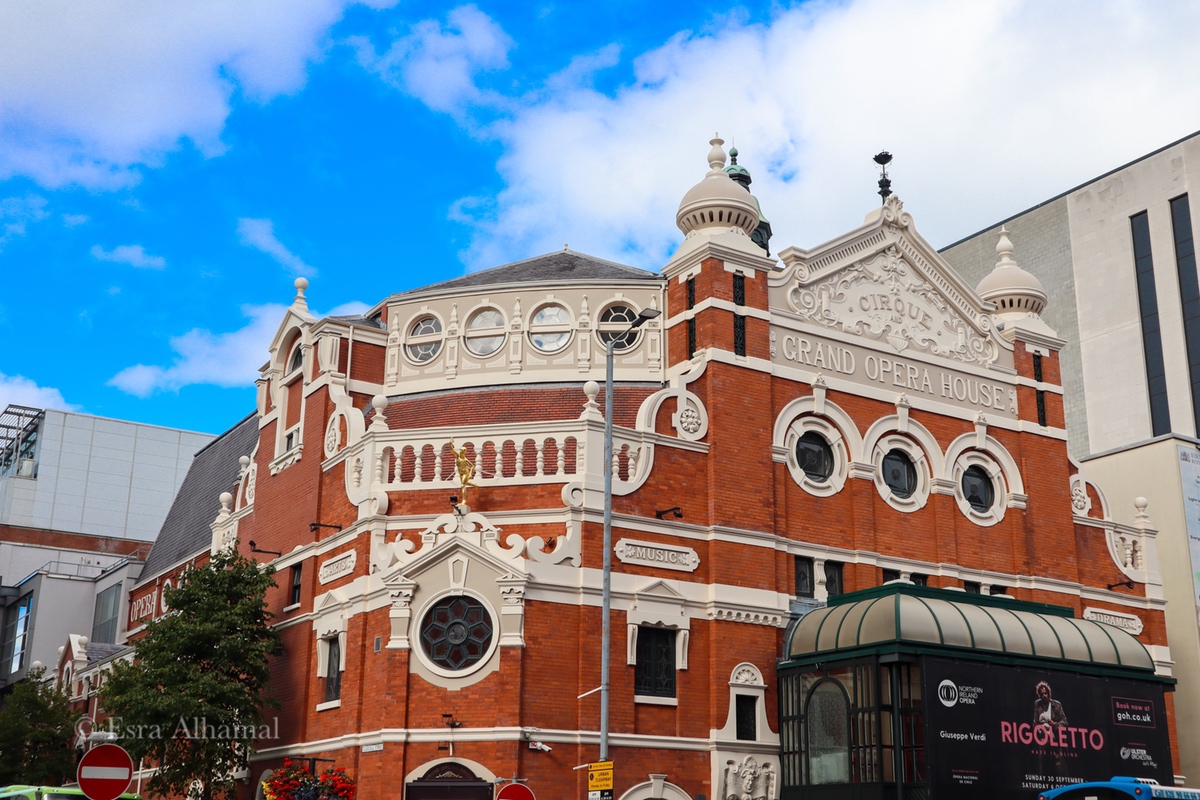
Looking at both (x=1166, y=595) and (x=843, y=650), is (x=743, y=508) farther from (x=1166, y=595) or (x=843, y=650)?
(x=1166, y=595)

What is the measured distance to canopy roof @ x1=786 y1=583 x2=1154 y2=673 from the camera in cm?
2945

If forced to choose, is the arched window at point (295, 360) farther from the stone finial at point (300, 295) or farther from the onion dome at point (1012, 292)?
the onion dome at point (1012, 292)

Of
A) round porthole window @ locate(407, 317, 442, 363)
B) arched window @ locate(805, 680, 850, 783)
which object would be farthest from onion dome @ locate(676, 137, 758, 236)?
arched window @ locate(805, 680, 850, 783)

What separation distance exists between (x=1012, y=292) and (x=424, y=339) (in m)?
18.7

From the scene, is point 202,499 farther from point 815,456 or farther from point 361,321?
point 815,456

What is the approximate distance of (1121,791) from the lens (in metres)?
26.1

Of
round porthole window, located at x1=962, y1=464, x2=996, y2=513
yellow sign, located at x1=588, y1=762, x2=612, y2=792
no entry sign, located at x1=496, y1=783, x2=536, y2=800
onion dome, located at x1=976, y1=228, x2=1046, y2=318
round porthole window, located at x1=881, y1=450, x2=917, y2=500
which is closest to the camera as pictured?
no entry sign, located at x1=496, y1=783, x2=536, y2=800

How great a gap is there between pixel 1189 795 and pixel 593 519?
45.9 ft

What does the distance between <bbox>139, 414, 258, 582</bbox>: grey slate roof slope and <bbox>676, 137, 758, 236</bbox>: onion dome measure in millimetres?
20727

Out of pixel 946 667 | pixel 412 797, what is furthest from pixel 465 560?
pixel 946 667

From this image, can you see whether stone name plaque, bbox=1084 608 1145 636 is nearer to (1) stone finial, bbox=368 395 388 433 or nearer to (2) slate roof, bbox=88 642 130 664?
(1) stone finial, bbox=368 395 388 433

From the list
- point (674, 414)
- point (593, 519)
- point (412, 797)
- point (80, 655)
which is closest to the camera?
point (412, 797)

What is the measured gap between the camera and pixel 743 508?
32.5 meters

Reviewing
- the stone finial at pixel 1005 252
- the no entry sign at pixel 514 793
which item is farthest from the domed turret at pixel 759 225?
the no entry sign at pixel 514 793
